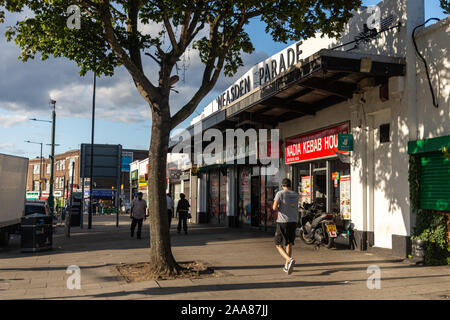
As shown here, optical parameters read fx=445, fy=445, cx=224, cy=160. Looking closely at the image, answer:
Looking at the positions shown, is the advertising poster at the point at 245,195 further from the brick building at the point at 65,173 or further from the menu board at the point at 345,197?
the brick building at the point at 65,173

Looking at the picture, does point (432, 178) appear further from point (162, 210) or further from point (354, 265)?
point (162, 210)

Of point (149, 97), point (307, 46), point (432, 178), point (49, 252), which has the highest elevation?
point (307, 46)

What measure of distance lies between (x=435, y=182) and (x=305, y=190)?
5738 mm

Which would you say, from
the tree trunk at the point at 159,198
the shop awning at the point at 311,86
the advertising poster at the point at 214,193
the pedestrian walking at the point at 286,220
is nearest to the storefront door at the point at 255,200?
the shop awning at the point at 311,86

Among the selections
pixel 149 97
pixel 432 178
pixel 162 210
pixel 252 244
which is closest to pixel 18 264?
pixel 162 210

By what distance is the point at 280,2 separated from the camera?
10.3m

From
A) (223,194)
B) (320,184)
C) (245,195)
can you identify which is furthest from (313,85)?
(223,194)

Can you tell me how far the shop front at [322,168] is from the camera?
1277 cm

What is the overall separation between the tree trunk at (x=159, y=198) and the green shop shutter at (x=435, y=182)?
18.3ft

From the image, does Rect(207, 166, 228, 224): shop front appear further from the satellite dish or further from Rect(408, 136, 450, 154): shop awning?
Rect(408, 136, 450, 154): shop awning

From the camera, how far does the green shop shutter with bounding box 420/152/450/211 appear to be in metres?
9.33

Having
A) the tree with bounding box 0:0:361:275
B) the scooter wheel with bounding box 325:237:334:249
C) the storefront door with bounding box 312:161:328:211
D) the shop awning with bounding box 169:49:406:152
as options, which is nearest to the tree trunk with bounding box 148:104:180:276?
the tree with bounding box 0:0:361:275
